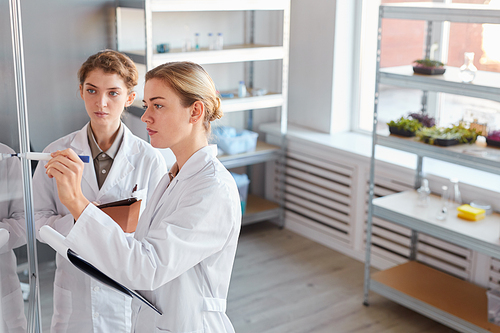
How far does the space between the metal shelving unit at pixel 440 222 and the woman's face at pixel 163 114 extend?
5.44ft

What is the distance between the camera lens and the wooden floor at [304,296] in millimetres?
2816

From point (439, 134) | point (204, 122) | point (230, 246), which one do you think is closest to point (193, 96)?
point (204, 122)

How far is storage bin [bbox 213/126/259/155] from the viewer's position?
3777 mm

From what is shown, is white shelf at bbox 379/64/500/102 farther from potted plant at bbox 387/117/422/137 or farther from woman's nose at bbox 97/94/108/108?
woman's nose at bbox 97/94/108/108

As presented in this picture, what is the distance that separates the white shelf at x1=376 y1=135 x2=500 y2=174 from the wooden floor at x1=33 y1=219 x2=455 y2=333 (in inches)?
36.4

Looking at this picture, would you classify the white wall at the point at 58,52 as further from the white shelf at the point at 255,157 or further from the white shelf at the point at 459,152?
the white shelf at the point at 459,152

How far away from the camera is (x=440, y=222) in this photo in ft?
8.78

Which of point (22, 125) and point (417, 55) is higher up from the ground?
point (417, 55)

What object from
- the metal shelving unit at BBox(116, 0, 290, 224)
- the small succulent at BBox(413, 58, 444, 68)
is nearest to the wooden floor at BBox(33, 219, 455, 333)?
the metal shelving unit at BBox(116, 0, 290, 224)

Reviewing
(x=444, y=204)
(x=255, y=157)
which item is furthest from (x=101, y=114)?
(x=255, y=157)

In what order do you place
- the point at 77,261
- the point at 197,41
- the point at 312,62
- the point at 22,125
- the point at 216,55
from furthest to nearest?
the point at 312,62 < the point at 197,41 < the point at 216,55 < the point at 22,125 < the point at 77,261

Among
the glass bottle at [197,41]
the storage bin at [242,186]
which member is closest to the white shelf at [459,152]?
the storage bin at [242,186]

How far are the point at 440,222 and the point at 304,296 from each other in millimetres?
922

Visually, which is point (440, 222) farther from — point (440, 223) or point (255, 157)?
point (255, 157)
